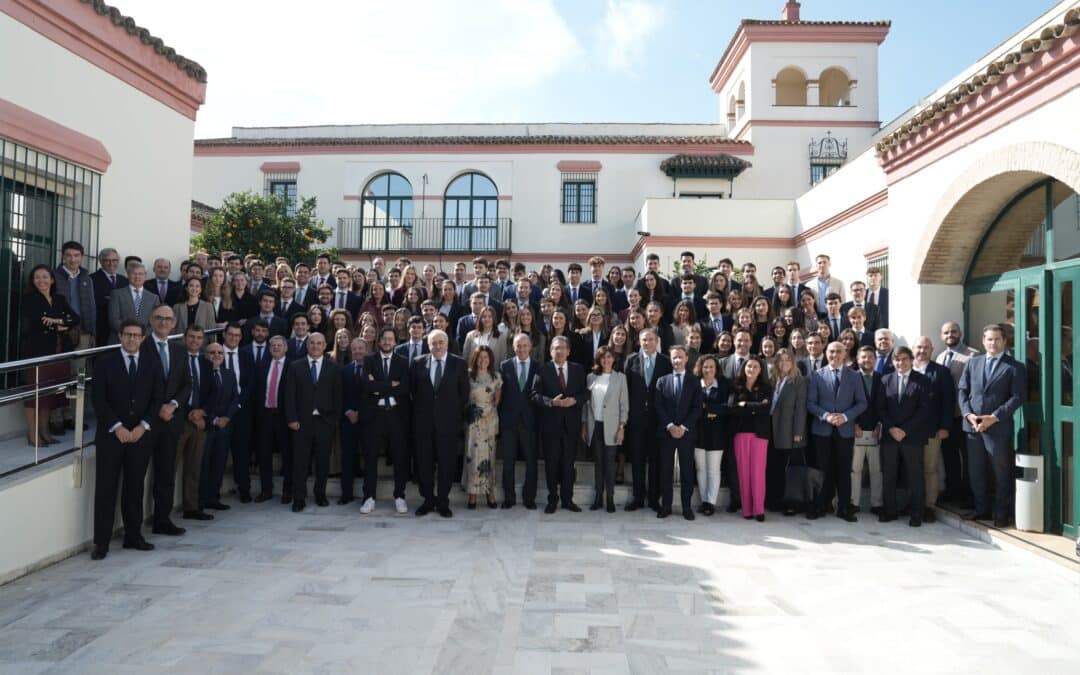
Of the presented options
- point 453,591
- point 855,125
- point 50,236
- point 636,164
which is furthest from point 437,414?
point 855,125

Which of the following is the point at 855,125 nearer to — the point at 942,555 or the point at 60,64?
the point at 942,555

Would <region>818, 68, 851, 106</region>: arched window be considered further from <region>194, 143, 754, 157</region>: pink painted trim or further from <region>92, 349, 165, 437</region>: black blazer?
<region>92, 349, 165, 437</region>: black blazer

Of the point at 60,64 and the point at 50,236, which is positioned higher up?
the point at 60,64

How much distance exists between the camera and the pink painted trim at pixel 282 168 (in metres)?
22.3

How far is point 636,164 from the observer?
21266 millimetres

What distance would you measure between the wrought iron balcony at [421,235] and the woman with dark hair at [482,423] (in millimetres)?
15098

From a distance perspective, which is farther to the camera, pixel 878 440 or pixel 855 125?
pixel 855 125

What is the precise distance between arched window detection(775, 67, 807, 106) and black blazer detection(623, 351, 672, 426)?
18.3m

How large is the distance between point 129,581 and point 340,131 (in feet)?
68.8

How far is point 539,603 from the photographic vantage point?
4.60m

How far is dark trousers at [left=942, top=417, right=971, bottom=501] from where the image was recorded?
7.17m

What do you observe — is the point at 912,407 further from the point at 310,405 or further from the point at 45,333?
the point at 45,333

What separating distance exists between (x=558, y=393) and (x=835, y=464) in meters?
2.90

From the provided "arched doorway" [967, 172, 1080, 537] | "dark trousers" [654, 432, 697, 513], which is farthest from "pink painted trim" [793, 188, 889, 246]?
"dark trousers" [654, 432, 697, 513]
